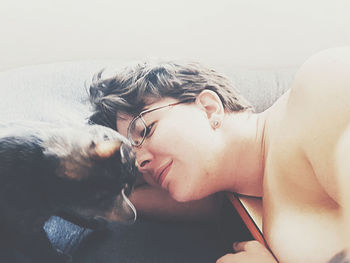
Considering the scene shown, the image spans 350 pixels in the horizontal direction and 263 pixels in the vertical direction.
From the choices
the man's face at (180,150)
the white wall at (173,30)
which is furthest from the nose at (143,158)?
the white wall at (173,30)

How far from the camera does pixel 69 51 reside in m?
1.72

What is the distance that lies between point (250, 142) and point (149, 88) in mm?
296

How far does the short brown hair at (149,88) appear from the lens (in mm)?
1093

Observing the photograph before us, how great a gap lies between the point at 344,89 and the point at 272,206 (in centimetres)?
31

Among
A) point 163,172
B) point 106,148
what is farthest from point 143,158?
point 106,148

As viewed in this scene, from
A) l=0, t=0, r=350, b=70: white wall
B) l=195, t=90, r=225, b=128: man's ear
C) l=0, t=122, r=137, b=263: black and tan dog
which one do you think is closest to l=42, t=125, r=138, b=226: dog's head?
l=0, t=122, r=137, b=263: black and tan dog

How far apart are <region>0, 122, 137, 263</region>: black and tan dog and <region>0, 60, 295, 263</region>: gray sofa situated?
0.17 metres

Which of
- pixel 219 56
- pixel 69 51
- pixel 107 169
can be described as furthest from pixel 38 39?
pixel 107 169

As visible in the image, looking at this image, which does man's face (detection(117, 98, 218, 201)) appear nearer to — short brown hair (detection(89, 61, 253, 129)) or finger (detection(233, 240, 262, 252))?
short brown hair (detection(89, 61, 253, 129))

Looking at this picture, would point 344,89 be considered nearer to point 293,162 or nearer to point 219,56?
point 293,162

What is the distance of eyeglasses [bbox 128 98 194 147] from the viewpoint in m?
1.04

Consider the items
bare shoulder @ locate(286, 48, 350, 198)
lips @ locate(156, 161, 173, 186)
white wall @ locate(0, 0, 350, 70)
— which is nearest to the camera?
bare shoulder @ locate(286, 48, 350, 198)

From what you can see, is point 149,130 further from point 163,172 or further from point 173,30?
point 173,30

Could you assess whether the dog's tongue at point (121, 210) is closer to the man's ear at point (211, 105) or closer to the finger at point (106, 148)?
the finger at point (106, 148)
